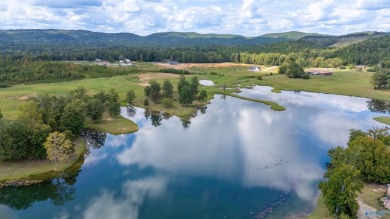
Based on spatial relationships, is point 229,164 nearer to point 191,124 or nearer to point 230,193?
point 230,193

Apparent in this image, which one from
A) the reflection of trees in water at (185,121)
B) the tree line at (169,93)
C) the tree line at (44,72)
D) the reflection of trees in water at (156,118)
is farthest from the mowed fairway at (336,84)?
the tree line at (44,72)

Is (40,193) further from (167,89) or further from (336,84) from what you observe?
(336,84)

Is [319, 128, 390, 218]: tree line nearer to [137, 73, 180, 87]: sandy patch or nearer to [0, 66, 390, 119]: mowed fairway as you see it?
[0, 66, 390, 119]: mowed fairway

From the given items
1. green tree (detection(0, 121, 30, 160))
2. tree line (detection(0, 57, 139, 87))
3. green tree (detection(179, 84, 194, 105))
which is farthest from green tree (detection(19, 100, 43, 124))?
tree line (detection(0, 57, 139, 87))

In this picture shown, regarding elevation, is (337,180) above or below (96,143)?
above

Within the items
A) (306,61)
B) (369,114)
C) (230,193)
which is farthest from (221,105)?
(306,61)

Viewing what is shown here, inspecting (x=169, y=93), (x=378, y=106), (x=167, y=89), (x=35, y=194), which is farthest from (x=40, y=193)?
(x=378, y=106)
